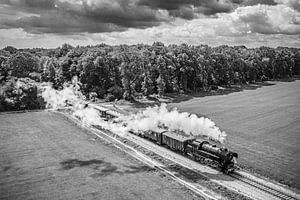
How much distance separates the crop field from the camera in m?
36.1

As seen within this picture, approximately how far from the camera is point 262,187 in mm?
30234

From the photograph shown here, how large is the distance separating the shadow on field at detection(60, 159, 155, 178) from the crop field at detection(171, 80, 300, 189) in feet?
45.6

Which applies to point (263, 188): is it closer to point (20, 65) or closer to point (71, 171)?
point (71, 171)

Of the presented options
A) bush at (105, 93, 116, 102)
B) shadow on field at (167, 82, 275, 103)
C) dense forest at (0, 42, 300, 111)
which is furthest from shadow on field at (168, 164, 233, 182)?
bush at (105, 93, 116, 102)

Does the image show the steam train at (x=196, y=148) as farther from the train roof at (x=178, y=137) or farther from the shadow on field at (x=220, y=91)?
the shadow on field at (x=220, y=91)

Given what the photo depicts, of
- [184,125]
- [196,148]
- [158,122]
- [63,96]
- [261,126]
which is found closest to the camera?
[196,148]

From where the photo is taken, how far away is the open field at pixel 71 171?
29.5m

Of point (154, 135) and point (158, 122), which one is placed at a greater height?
point (158, 122)

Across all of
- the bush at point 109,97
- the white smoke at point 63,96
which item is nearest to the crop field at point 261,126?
the bush at point 109,97

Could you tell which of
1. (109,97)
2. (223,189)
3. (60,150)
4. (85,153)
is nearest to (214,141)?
(223,189)

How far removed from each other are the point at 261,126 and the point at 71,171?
37.2 m

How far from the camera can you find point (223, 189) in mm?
30344

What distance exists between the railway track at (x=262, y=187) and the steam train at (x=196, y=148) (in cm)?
113

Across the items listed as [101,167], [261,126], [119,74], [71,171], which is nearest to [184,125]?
[261,126]
